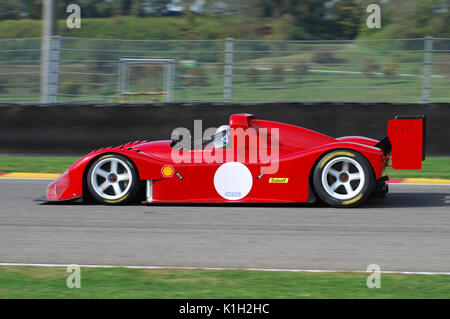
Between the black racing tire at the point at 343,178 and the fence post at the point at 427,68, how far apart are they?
17.4 feet

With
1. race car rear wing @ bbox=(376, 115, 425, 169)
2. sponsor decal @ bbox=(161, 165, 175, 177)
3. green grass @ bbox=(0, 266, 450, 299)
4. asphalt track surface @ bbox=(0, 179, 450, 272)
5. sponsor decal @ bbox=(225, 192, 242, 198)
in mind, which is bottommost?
green grass @ bbox=(0, 266, 450, 299)

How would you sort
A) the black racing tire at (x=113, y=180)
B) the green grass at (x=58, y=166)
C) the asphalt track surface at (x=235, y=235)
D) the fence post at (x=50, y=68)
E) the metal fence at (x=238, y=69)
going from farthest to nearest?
the fence post at (x=50, y=68)
the metal fence at (x=238, y=69)
the green grass at (x=58, y=166)
the black racing tire at (x=113, y=180)
the asphalt track surface at (x=235, y=235)

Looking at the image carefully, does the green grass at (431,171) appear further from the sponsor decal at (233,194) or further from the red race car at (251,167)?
the sponsor decal at (233,194)

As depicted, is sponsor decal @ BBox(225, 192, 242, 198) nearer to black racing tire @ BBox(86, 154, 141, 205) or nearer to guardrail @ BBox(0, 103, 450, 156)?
black racing tire @ BBox(86, 154, 141, 205)

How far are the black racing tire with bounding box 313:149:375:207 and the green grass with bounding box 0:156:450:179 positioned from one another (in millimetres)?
3335

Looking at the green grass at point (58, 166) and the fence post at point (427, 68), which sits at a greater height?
the fence post at point (427, 68)

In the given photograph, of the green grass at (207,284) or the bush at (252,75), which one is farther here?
the bush at (252,75)

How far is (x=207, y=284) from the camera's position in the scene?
478 cm

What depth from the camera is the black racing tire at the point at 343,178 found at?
7.45 meters

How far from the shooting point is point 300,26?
29453 millimetres

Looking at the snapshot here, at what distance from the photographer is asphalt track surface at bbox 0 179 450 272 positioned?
5574 mm

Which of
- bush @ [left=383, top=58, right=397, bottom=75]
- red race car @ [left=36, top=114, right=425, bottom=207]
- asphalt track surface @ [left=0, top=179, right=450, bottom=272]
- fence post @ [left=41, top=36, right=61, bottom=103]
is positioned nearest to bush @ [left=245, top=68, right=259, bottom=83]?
bush @ [left=383, top=58, right=397, bottom=75]

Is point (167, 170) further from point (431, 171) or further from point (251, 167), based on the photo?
point (431, 171)

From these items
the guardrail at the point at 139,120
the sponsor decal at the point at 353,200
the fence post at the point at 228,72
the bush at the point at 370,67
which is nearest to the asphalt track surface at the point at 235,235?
the sponsor decal at the point at 353,200
